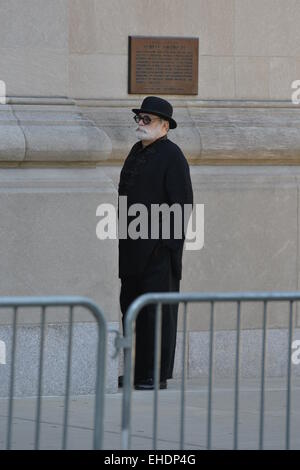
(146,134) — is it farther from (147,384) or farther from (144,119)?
(147,384)

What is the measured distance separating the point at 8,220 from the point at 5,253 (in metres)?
0.21

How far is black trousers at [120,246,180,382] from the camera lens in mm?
9469

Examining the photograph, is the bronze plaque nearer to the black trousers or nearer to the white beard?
the white beard

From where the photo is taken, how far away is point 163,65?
10.3 m

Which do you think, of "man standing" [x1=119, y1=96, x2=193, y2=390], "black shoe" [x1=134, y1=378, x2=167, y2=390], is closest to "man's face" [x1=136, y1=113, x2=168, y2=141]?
"man standing" [x1=119, y1=96, x2=193, y2=390]

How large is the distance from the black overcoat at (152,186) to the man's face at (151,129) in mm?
48

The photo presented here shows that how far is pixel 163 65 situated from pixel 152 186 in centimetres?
122

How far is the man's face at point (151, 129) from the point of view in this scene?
31.2ft

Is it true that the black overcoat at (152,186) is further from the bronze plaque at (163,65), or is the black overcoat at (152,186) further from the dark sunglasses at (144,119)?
the bronze plaque at (163,65)

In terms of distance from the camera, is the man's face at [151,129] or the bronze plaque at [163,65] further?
the bronze plaque at [163,65]

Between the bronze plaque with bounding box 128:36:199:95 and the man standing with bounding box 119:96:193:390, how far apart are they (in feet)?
A: 2.32

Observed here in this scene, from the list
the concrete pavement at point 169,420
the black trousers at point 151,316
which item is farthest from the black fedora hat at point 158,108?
the concrete pavement at point 169,420

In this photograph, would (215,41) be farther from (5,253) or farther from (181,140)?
(5,253)
